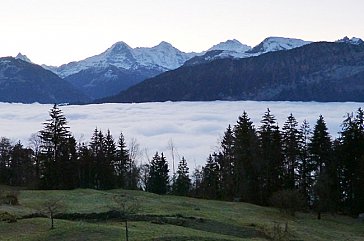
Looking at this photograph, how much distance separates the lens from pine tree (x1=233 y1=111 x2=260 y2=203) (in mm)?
80500

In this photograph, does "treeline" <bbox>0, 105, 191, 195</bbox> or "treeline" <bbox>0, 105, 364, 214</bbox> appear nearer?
"treeline" <bbox>0, 105, 364, 214</bbox>

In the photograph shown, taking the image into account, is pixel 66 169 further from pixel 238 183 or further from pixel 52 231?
pixel 52 231

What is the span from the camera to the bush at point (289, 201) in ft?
213

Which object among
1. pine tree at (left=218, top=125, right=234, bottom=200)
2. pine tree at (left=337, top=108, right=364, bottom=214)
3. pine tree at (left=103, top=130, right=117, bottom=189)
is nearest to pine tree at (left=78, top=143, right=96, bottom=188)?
pine tree at (left=103, top=130, right=117, bottom=189)

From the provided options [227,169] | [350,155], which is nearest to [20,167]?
[227,169]

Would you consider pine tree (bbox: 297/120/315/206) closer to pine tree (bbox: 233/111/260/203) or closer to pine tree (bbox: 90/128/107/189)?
pine tree (bbox: 233/111/260/203)

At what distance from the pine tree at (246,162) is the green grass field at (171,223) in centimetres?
934

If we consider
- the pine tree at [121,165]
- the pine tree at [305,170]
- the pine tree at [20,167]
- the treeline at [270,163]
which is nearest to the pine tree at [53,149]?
the treeline at [270,163]

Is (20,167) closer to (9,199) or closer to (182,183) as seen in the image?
(182,183)

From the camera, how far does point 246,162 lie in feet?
268

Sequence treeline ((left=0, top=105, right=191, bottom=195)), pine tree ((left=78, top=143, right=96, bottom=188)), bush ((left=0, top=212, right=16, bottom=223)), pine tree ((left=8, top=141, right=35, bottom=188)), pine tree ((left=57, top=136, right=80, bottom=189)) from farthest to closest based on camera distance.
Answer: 1. pine tree ((left=8, top=141, right=35, bottom=188))
2. pine tree ((left=78, top=143, right=96, bottom=188))
3. pine tree ((left=57, top=136, right=80, bottom=189))
4. treeline ((left=0, top=105, right=191, bottom=195))
5. bush ((left=0, top=212, right=16, bottom=223))

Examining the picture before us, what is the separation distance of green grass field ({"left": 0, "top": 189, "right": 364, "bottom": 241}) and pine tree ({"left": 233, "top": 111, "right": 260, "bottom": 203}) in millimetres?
9343

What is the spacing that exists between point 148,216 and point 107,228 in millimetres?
9348

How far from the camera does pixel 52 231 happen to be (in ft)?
140
